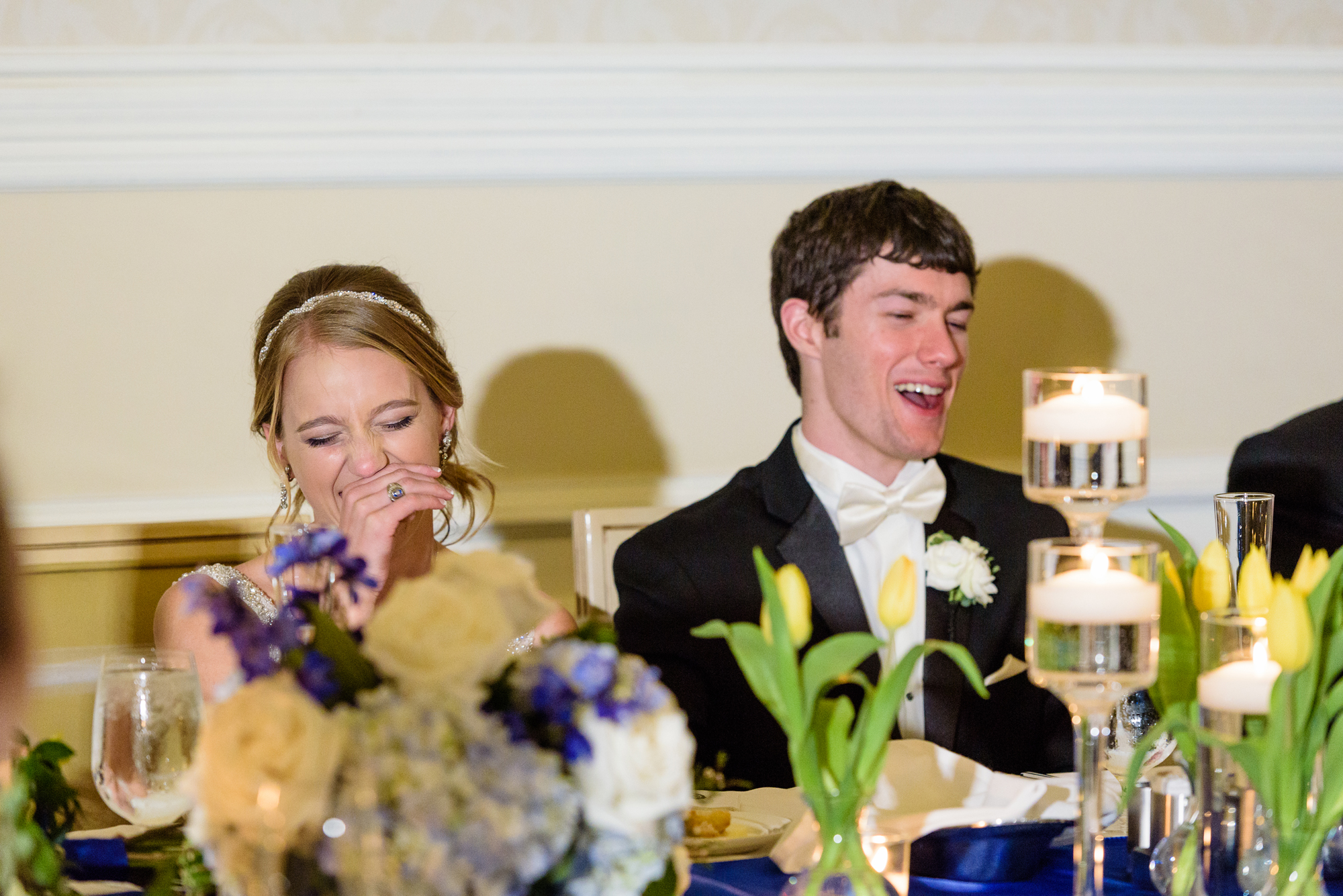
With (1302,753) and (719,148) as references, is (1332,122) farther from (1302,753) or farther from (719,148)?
(1302,753)

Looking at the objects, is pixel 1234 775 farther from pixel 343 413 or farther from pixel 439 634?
pixel 343 413

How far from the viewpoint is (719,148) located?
284cm

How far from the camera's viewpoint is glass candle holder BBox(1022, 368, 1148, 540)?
1.18 meters

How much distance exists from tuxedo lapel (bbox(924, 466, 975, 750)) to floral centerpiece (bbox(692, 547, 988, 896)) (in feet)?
3.77

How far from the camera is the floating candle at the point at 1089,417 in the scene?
118 centimetres

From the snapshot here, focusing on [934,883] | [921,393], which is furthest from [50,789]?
[921,393]

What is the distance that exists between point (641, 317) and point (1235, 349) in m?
1.38

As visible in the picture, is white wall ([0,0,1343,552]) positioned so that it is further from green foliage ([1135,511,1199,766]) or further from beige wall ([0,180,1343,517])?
green foliage ([1135,511,1199,766])

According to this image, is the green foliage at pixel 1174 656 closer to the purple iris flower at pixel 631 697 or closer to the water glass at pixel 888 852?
the water glass at pixel 888 852

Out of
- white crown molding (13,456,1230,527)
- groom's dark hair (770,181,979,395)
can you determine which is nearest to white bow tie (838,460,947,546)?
groom's dark hair (770,181,979,395)

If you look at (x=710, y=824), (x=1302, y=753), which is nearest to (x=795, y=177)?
(x=710, y=824)

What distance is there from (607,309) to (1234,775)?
1.89 metres

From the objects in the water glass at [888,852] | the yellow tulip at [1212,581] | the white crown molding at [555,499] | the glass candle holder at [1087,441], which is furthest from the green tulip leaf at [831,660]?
the white crown molding at [555,499]

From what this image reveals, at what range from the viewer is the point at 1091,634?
43.4 inches
